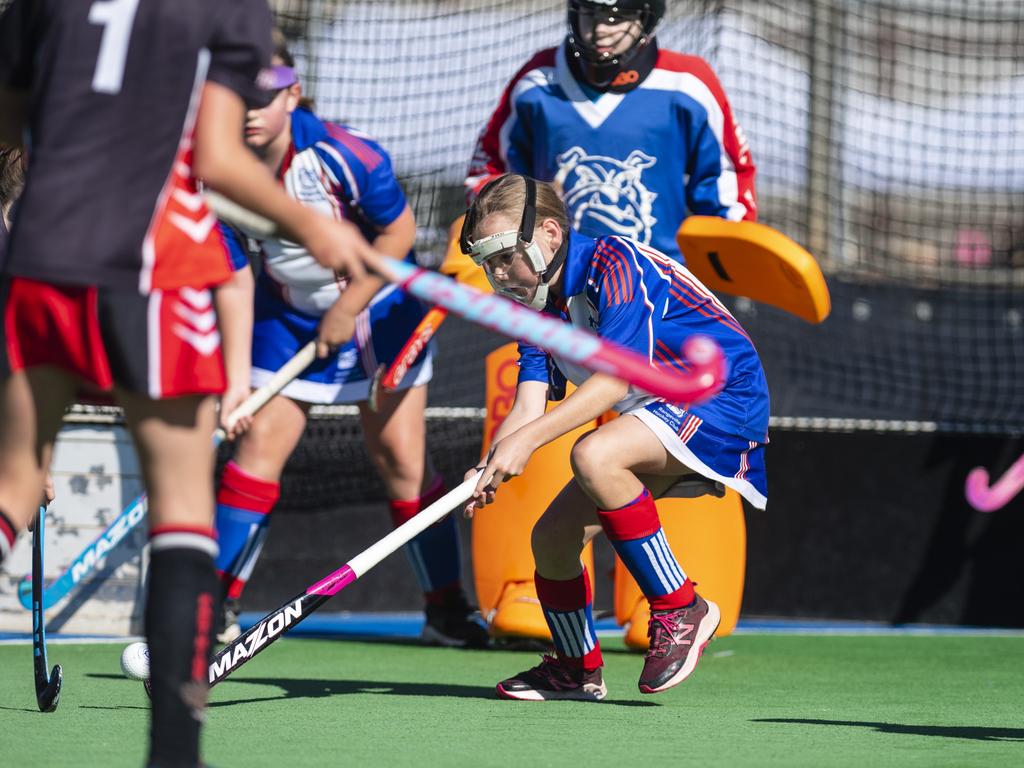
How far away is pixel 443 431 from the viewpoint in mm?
5133

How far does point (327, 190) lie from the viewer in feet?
12.6

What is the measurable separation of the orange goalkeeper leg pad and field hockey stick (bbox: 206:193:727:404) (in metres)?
2.06

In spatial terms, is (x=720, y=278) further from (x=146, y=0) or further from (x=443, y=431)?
(x=146, y=0)

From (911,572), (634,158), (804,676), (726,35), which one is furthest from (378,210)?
(726,35)

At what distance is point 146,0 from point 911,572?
3805mm

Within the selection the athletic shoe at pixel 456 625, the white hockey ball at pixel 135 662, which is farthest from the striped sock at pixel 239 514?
the white hockey ball at pixel 135 662

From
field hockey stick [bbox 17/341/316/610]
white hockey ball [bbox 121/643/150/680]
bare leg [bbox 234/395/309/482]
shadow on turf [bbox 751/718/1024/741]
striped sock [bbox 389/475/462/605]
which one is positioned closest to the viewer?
shadow on turf [bbox 751/718/1024/741]

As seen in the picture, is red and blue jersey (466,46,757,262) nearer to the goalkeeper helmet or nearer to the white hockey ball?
the goalkeeper helmet

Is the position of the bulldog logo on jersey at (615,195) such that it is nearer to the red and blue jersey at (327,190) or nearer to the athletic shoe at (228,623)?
the red and blue jersey at (327,190)

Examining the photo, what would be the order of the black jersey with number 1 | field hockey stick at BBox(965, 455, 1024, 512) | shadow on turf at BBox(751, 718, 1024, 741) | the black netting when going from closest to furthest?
the black jersey with number 1 → shadow on turf at BBox(751, 718, 1024, 741) → field hockey stick at BBox(965, 455, 1024, 512) → the black netting

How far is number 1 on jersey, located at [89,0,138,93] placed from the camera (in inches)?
72.6

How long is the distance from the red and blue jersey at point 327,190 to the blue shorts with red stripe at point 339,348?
0.05 metres

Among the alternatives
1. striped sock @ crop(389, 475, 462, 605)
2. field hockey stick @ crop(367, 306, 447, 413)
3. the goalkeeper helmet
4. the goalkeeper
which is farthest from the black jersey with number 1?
striped sock @ crop(389, 475, 462, 605)

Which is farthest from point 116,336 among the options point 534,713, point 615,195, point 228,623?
point 228,623
